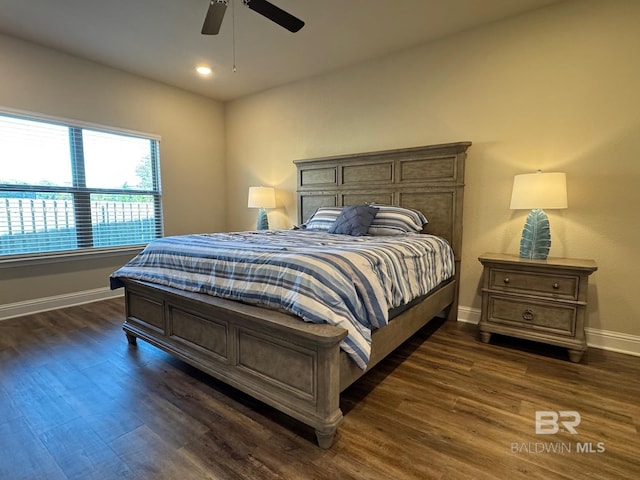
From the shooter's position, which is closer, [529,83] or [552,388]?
[552,388]

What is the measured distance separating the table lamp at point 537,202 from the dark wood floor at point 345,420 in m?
0.80

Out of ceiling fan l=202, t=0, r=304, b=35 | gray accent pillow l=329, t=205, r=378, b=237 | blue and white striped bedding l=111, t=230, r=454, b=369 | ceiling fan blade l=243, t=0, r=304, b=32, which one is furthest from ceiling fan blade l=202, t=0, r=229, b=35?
gray accent pillow l=329, t=205, r=378, b=237

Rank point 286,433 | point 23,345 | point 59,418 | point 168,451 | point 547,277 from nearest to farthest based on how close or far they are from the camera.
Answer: point 168,451
point 286,433
point 59,418
point 547,277
point 23,345

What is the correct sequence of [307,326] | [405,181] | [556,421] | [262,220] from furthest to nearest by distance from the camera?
[262,220]
[405,181]
[556,421]
[307,326]

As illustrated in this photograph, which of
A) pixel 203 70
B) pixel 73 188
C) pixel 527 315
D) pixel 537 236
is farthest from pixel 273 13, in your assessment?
pixel 73 188

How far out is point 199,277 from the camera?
2055 millimetres

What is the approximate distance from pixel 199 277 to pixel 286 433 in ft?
3.41

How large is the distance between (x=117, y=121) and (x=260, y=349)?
3651 millimetres

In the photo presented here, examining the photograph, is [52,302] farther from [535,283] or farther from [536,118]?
[536,118]

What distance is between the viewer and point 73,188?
11.8 ft

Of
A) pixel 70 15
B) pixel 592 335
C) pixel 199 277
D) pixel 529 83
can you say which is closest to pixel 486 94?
pixel 529 83

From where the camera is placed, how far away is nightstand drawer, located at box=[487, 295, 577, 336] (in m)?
2.34

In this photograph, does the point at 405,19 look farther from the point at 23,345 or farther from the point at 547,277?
the point at 23,345

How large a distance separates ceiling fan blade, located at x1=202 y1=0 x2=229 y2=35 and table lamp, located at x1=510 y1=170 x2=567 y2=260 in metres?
2.49
